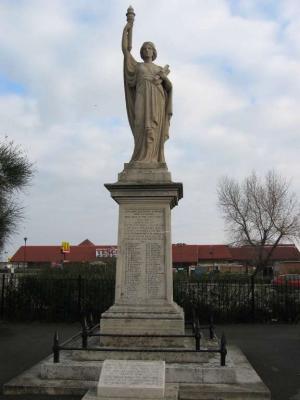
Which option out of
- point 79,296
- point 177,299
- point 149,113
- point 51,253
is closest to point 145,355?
point 149,113

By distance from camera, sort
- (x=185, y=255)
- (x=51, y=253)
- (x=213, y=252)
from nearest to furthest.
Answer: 1. (x=185, y=255)
2. (x=51, y=253)
3. (x=213, y=252)

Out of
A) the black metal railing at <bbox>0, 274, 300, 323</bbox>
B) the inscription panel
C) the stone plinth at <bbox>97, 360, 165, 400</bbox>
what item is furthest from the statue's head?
the black metal railing at <bbox>0, 274, 300, 323</bbox>

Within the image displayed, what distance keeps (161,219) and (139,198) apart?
23.0 inches

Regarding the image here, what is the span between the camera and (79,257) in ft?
211

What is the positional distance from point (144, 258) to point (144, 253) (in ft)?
0.31

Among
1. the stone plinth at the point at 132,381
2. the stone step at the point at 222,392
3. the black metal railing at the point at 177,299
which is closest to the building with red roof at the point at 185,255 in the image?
the black metal railing at the point at 177,299

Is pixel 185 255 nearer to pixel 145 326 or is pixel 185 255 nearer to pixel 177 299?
pixel 177 299

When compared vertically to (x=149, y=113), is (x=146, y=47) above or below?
above

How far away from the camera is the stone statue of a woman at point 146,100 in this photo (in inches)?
384

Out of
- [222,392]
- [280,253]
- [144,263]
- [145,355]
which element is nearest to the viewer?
[222,392]

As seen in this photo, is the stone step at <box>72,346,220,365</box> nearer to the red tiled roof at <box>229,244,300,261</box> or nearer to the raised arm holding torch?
the raised arm holding torch

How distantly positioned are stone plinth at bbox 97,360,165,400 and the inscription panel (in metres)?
2.43

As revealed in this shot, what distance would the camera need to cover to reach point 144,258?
905 cm

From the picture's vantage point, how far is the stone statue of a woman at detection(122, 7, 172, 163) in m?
9.74
